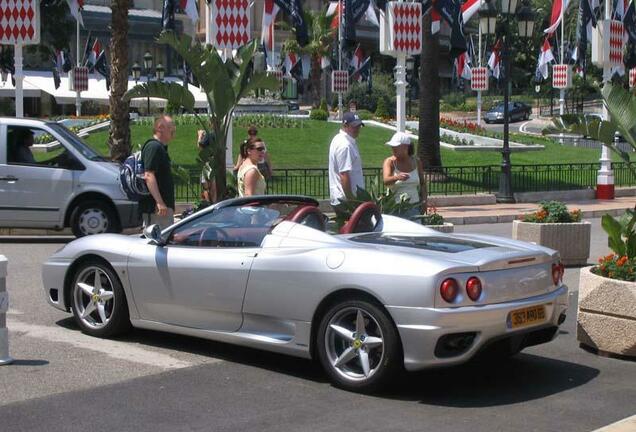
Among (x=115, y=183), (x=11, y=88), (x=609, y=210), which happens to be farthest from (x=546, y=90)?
(x=115, y=183)

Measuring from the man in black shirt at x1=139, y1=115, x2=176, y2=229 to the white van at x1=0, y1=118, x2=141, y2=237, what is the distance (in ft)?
17.6

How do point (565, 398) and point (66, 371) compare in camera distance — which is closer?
point (565, 398)

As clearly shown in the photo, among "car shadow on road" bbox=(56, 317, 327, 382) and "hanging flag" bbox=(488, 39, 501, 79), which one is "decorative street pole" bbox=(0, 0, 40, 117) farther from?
"hanging flag" bbox=(488, 39, 501, 79)

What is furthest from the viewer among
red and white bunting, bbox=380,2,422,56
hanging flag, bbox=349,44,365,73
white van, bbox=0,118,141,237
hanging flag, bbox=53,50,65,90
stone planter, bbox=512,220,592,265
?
hanging flag, bbox=349,44,365,73

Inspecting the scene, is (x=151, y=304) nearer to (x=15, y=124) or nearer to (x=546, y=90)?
(x=15, y=124)

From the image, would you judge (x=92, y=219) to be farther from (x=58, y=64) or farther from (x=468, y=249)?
(x=58, y=64)

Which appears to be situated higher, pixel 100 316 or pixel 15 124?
pixel 15 124

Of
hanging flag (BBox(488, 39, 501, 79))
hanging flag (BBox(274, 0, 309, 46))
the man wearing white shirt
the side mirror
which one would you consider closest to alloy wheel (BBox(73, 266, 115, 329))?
the side mirror

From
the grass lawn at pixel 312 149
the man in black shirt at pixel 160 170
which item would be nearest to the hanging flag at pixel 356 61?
the grass lawn at pixel 312 149

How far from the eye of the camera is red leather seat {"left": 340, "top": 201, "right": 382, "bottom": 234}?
800 centimetres

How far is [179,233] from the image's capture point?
316 inches

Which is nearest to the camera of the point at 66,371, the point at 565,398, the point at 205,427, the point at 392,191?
the point at 205,427

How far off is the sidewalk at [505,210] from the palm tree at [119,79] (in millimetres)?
7219

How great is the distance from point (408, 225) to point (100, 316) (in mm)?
2672
